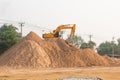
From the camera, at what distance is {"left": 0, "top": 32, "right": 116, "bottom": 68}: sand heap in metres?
40.9

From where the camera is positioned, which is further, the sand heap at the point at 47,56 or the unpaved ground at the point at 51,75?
the sand heap at the point at 47,56

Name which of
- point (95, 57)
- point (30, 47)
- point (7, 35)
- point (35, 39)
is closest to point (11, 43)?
point (7, 35)

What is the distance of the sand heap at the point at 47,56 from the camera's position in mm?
40875

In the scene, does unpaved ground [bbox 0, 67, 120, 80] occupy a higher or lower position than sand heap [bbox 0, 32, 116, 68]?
lower

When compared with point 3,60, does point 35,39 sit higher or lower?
higher

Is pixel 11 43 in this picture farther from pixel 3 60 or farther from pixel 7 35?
pixel 3 60

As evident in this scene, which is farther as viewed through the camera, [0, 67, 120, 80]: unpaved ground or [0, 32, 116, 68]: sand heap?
[0, 32, 116, 68]: sand heap

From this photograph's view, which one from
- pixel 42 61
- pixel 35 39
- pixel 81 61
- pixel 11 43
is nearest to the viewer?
pixel 42 61

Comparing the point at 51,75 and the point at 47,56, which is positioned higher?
the point at 47,56

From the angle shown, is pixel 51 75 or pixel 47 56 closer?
pixel 51 75

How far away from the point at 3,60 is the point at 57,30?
34.8ft

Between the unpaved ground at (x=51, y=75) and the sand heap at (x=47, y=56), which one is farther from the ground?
the sand heap at (x=47, y=56)

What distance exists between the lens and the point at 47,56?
43.9 meters

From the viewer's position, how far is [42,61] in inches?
1645
